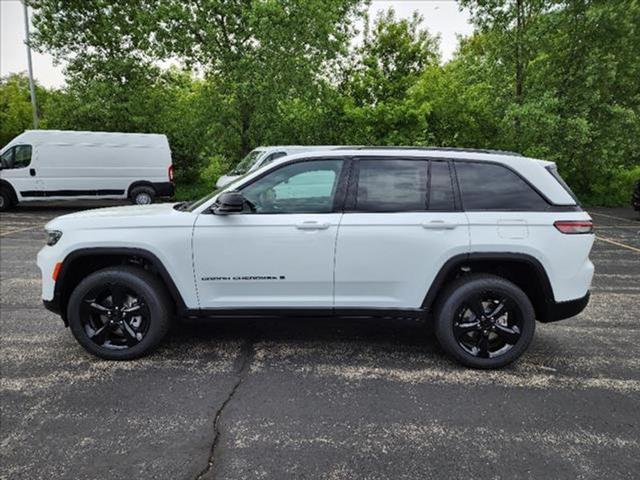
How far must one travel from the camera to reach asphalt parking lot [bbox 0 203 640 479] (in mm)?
2600

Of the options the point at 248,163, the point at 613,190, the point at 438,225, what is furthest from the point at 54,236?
the point at 613,190

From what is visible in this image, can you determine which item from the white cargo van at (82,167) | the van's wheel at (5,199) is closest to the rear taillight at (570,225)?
the white cargo van at (82,167)

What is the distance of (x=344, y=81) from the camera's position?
60.8 ft

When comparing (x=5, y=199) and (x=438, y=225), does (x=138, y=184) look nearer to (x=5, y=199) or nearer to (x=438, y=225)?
(x=5, y=199)

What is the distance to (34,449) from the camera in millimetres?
2713

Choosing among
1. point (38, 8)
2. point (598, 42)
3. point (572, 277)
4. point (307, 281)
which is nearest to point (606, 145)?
point (598, 42)

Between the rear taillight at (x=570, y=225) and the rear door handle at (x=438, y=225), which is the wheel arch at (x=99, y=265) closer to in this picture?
the rear door handle at (x=438, y=225)

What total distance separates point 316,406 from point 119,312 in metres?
1.83

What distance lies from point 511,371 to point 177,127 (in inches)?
684

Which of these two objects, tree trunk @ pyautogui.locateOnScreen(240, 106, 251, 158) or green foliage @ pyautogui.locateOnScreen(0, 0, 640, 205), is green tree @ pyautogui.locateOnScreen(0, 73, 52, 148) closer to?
green foliage @ pyautogui.locateOnScreen(0, 0, 640, 205)

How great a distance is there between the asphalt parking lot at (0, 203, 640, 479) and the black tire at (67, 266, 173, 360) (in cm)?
15

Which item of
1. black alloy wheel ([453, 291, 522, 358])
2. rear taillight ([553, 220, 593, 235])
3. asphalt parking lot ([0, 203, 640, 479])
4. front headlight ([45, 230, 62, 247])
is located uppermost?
rear taillight ([553, 220, 593, 235])

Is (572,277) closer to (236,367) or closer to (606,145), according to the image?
(236,367)

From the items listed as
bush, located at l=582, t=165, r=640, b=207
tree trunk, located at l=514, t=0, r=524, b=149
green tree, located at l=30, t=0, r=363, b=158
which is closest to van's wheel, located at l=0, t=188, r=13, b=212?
green tree, located at l=30, t=0, r=363, b=158
